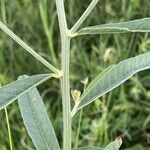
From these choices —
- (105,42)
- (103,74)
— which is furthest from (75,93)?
(105,42)

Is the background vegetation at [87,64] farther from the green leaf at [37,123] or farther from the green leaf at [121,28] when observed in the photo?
the green leaf at [121,28]

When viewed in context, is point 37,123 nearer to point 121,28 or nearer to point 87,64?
point 121,28

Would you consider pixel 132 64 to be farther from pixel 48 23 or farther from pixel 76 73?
pixel 48 23

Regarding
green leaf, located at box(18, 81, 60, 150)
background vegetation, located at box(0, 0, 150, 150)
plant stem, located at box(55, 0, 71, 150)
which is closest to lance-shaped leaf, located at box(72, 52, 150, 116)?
plant stem, located at box(55, 0, 71, 150)

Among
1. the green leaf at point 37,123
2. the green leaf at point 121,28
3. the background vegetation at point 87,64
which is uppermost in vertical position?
the green leaf at point 121,28

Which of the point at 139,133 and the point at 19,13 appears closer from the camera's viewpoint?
the point at 139,133

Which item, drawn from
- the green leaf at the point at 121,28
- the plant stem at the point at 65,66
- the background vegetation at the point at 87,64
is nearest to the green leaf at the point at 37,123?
the plant stem at the point at 65,66
